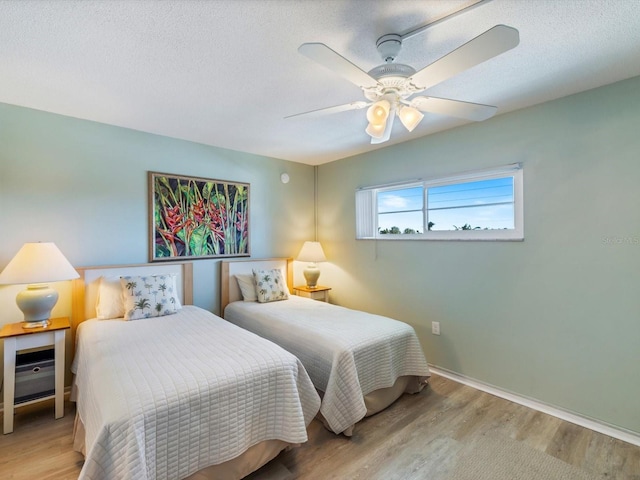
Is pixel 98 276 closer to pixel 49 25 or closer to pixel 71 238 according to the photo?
pixel 71 238

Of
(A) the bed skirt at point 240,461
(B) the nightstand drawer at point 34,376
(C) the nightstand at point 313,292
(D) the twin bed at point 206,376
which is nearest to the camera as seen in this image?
(D) the twin bed at point 206,376

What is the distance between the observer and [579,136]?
225 centimetres

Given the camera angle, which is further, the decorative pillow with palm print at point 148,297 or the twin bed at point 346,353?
the decorative pillow with palm print at point 148,297

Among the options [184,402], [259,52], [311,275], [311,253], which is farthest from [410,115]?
[311,275]

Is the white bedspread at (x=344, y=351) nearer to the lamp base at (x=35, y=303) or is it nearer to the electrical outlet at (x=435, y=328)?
the electrical outlet at (x=435, y=328)

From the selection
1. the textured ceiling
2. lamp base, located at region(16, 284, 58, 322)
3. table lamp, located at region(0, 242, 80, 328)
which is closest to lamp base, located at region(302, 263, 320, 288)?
the textured ceiling

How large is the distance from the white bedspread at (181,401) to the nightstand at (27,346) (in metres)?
0.29

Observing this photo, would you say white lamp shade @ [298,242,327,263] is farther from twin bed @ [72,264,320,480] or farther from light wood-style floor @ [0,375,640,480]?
light wood-style floor @ [0,375,640,480]

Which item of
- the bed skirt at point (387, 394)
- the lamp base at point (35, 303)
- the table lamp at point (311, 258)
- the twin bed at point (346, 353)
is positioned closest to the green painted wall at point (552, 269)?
the bed skirt at point (387, 394)

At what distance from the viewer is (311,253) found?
3.98m

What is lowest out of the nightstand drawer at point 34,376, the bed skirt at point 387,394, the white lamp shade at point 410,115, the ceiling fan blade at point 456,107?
the bed skirt at point 387,394

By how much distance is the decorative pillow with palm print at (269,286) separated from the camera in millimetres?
3430

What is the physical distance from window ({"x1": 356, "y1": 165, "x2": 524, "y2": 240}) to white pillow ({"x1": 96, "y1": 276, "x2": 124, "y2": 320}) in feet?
8.50

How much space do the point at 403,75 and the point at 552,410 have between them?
2657 millimetres
